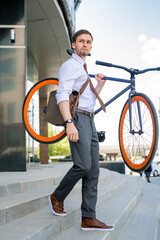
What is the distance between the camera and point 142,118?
3438 millimetres

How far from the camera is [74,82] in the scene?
10.0 feet

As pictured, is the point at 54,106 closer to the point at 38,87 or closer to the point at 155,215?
the point at 38,87

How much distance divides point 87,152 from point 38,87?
172cm

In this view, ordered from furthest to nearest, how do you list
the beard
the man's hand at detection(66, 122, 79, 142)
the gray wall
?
the gray wall, the beard, the man's hand at detection(66, 122, 79, 142)

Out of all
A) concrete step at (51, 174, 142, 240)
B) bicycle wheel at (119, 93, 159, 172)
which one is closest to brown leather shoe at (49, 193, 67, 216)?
concrete step at (51, 174, 142, 240)

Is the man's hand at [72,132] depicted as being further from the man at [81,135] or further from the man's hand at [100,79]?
the man's hand at [100,79]

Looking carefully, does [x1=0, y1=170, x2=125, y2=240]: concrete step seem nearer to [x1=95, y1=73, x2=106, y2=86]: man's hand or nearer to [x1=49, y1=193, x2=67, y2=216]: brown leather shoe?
[x1=49, y1=193, x2=67, y2=216]: brown leather shoe

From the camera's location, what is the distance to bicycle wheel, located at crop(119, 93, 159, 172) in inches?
119

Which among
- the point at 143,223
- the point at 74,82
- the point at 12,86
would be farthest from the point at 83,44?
the point at 12,86

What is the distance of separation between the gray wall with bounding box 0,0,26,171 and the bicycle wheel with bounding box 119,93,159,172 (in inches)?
188

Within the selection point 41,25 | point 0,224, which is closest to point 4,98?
point 41,25

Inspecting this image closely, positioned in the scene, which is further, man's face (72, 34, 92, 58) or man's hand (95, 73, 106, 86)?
man's hand (95, 73, 106, 86)

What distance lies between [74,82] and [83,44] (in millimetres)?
424

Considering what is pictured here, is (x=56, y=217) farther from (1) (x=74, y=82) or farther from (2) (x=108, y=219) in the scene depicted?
(1) (x=74, y=82)
